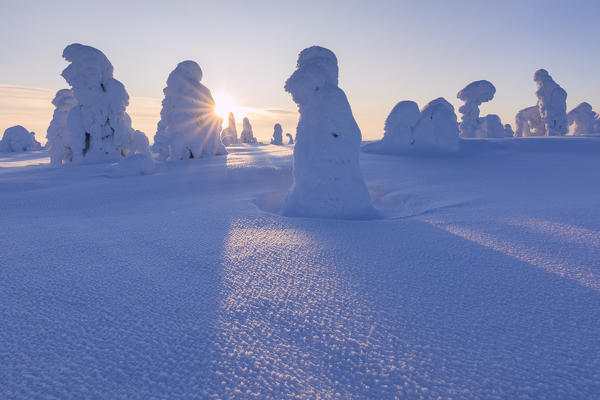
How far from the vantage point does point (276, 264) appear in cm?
272

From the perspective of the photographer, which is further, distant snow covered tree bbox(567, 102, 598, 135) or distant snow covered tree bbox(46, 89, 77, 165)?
distant snow covered tree bbox(567, 102, 598, 135)

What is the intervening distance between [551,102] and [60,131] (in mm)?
33869

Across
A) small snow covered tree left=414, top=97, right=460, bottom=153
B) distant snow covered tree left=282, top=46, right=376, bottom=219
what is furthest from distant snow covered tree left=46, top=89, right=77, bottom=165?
small snow covered tree left=414, top=97, right=460, bottom=153

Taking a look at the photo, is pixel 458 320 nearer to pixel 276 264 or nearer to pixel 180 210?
pixel 276 264

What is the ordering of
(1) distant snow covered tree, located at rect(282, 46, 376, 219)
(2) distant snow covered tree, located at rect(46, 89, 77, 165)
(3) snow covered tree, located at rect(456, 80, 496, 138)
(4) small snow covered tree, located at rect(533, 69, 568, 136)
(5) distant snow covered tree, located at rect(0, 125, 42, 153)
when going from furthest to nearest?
1. (5) distant snow covered tree, located at rect(0, 125, 42, 153)
2. (3) snow covered tree, located at rect(456, 80, 496, 138)
3. (4) small snow covered tree, located at rect(533, 69, 568, 136)
4. (2) distant snow covered tree, located at rect(46, 89, 77, 165)
5. (1) distant snow covered tree, located at rect(282, 46, 376, 219)

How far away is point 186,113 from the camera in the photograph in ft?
46.5

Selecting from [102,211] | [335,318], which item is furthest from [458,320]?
[102,211]

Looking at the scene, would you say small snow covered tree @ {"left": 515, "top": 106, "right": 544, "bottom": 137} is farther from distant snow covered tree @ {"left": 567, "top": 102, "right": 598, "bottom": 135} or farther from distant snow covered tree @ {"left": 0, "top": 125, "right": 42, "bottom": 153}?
distant snow covered tree @ {"left": 0, "top": 125, "right": 42, "bottom": 153}

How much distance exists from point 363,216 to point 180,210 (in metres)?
3.09

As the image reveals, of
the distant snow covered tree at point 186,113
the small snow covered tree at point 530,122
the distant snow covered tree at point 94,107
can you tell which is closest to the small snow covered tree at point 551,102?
the small snow covered tree at point 530,122

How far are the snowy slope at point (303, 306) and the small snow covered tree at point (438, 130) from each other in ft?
33.0

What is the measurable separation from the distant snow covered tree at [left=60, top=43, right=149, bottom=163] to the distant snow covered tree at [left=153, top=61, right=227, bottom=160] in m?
1.92

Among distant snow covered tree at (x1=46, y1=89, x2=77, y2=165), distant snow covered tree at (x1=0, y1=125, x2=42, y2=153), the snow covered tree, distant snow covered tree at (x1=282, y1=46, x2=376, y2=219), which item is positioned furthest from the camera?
Answer: distant snow covered tree at (x1=0, y1=125, x2=42, y2=153)

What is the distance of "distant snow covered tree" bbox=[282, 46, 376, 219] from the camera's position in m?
5.09
